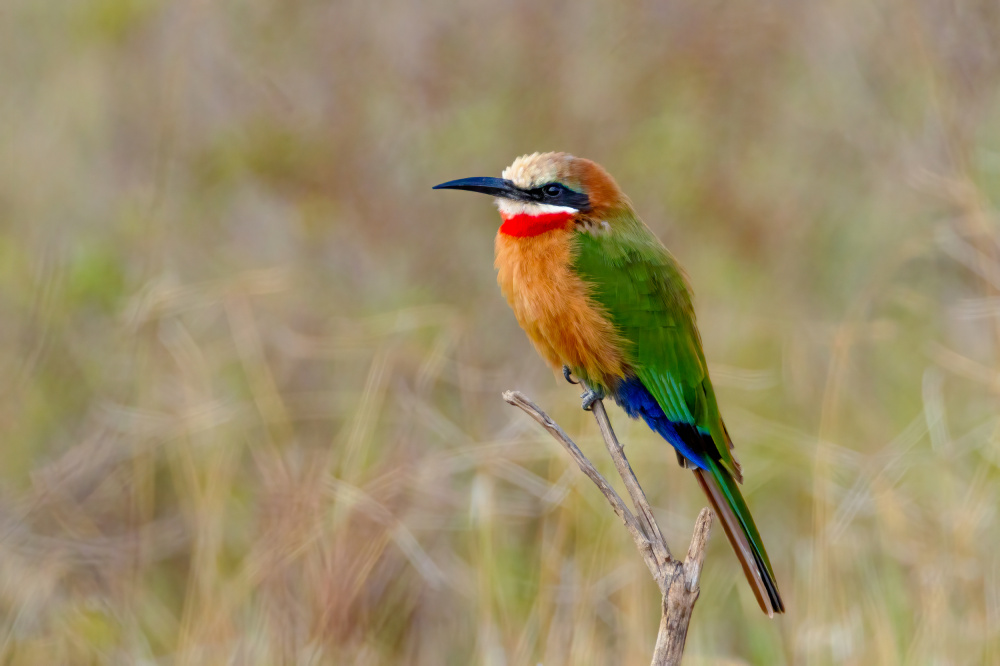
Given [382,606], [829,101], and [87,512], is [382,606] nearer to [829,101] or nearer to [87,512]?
[87,512]

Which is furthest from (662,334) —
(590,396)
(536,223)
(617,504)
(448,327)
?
(448,327)

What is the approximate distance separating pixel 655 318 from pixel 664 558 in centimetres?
92

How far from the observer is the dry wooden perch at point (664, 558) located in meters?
1.99

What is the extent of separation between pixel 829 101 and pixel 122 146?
3.90m

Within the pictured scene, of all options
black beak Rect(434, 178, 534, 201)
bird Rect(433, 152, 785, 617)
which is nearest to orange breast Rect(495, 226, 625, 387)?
bird Rect(433, 152, 785, 617)

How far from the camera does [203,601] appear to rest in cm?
356

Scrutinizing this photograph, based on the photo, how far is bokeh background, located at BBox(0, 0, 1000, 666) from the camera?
3641 mm

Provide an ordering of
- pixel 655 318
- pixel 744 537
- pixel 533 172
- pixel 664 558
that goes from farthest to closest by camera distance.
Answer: pixel 533 172
pixel 655 318
pixel 744 537
pixel 664 558

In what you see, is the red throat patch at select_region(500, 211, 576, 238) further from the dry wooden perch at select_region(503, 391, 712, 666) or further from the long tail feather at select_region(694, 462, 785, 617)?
the dry wooden perch at select_region(503, 391, 712, 666)

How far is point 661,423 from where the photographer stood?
289cm

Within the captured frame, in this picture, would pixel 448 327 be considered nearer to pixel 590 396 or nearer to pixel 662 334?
pixel 590 396

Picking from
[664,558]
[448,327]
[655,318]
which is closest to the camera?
[664,558]

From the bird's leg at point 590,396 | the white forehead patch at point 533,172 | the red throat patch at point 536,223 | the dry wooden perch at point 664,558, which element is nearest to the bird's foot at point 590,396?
the bird's leg at point 590,396

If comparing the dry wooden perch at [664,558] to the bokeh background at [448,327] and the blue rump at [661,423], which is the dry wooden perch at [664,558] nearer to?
the blue rump at [661,423]
